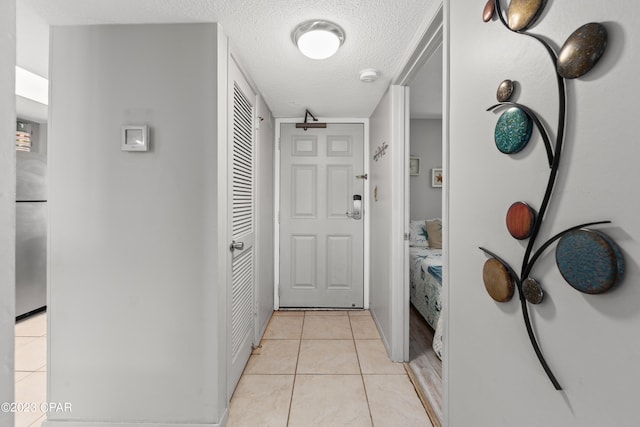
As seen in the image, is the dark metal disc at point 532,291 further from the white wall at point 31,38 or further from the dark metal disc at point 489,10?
the white wall at point 31,38

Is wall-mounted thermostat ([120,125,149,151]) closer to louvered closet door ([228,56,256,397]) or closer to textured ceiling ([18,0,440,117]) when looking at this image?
louvered closet door ([228,56,256,397])

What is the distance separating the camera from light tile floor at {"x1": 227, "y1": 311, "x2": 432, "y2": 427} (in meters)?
1.67

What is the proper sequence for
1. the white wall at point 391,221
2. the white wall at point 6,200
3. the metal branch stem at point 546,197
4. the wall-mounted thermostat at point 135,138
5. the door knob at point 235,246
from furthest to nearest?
1. the white wall at point 391,221
2. the door knob at point 235,246
3. the wall-mounted thermostat at point 135,138
4. the metal branch stem at point 546,197
5. the white wall at point 6,200

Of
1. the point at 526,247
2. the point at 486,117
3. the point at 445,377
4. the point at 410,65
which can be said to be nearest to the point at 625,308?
the point at 526,247

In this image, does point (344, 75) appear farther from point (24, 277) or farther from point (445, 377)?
point (24, 277)

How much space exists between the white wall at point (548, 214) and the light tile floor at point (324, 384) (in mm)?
724

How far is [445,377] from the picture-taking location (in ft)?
4.01

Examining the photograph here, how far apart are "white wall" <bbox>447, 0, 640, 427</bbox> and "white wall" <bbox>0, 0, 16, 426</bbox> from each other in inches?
43.5

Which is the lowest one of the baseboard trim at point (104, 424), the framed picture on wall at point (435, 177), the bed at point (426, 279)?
the baseboard trim at point (104, 424)

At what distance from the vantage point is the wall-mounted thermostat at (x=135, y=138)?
1.50 meters

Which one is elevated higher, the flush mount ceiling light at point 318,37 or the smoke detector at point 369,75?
the smoke detector at point 369,75

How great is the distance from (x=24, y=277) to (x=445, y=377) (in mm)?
4073

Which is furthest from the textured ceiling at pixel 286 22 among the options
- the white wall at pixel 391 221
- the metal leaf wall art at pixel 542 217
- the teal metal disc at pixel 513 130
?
the teal metal disc at pixel 513 130

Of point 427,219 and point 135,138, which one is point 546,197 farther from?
point 427,219
